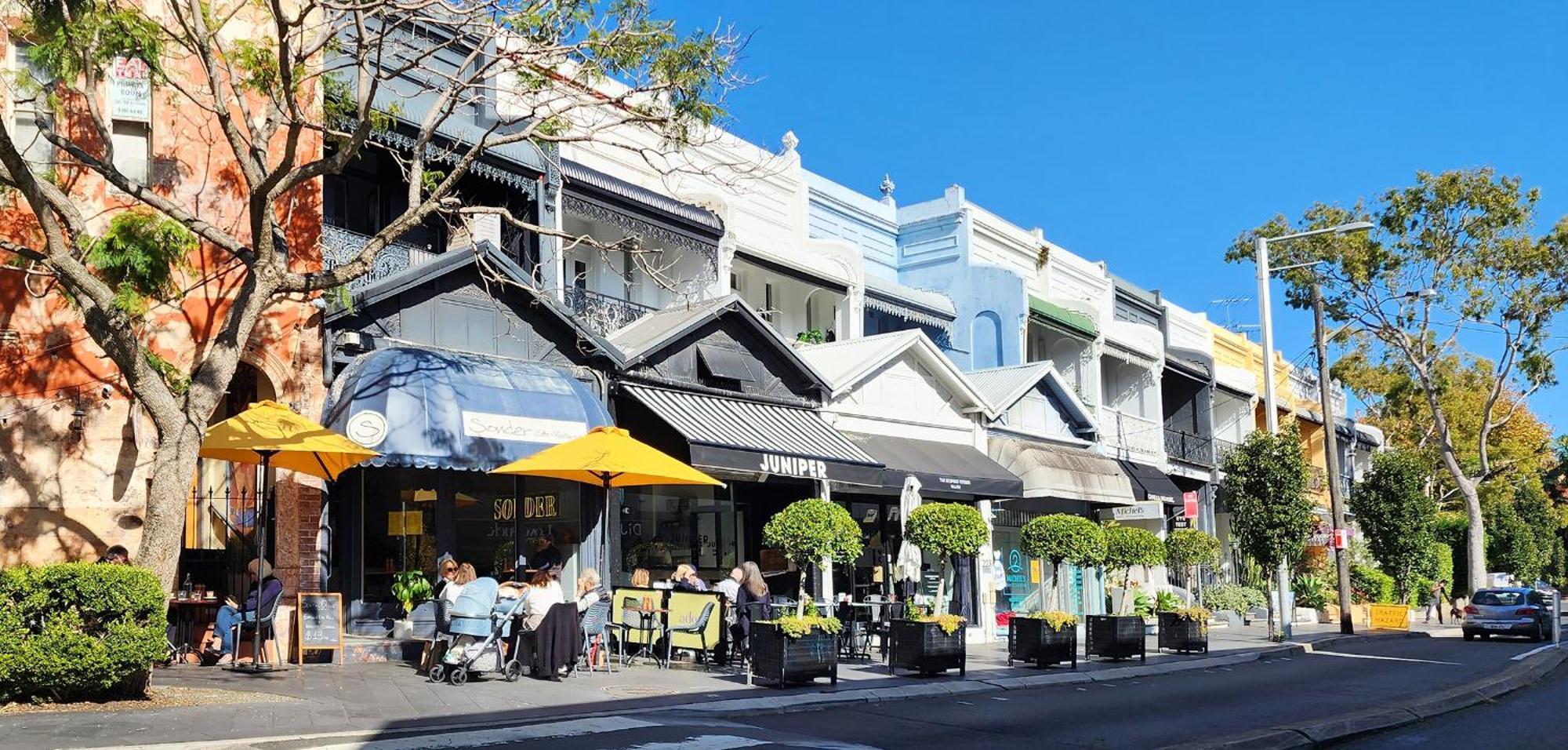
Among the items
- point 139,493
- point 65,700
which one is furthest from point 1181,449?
point 65,700

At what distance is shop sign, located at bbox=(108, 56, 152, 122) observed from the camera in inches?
663

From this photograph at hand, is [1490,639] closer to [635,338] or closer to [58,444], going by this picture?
[635,338]

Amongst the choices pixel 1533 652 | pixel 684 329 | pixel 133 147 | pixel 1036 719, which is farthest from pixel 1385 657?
pixel 133 147

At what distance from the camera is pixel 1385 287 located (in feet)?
126

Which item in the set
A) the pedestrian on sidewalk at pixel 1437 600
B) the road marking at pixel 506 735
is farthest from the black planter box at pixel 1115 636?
the pedestrian on sidewalk at pixel 1437 600

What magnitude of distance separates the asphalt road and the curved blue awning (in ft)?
19.5

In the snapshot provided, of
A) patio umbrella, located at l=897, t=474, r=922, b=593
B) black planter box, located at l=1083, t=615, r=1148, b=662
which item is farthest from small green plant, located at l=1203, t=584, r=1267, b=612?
black planter box, located at l=1083, t=615, r=1148, b=662

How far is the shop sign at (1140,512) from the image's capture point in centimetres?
3170

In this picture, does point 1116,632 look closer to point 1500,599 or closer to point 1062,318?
point 1062,318

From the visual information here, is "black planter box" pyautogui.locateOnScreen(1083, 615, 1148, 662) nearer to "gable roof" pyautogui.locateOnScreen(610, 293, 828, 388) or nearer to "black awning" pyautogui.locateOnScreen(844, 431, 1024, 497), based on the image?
"black awning" pyautogui.locateOnScreen(844, 431, 1024, 497)

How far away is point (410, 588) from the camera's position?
1798cm

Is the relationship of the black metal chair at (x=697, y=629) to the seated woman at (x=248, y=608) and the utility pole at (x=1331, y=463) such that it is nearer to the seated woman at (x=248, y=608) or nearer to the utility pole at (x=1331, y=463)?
the seated woman at (x=248, y=608)

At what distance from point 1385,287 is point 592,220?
26016 millimetres

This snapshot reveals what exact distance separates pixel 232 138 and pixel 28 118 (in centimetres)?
489
